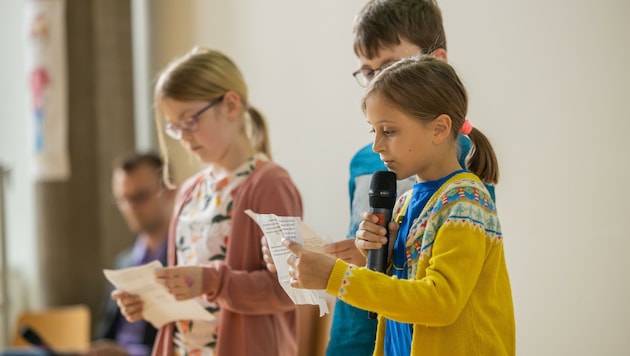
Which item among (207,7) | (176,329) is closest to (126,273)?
(176,329)

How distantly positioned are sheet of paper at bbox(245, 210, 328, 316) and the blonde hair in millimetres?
656

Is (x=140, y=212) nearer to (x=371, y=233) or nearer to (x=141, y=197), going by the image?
(x=141, y=197)

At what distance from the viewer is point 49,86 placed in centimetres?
451

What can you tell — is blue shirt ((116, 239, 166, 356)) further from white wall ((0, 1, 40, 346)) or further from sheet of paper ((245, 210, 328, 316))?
sheet of paper ((245, 210, 328, 316))

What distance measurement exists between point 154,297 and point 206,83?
60cm

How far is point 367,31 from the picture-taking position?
1778 mm

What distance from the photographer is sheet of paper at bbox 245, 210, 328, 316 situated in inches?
62.6

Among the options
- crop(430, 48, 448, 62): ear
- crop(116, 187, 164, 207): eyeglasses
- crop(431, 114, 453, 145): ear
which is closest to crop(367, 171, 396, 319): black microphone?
crop(431, 114, 453, 145): ear

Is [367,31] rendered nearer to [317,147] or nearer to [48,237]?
[317,147]

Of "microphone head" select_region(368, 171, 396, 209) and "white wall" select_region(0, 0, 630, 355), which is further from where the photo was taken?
"white wall" select_region(0, 0, 630, 355)

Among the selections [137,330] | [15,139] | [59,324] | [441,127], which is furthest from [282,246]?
Answer: [15,139]

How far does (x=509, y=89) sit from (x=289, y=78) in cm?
124

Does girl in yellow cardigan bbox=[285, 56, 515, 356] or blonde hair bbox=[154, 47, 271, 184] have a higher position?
blonde hair bbox=[154, 47, 271, 184]

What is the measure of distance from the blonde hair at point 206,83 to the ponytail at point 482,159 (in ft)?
2.90
